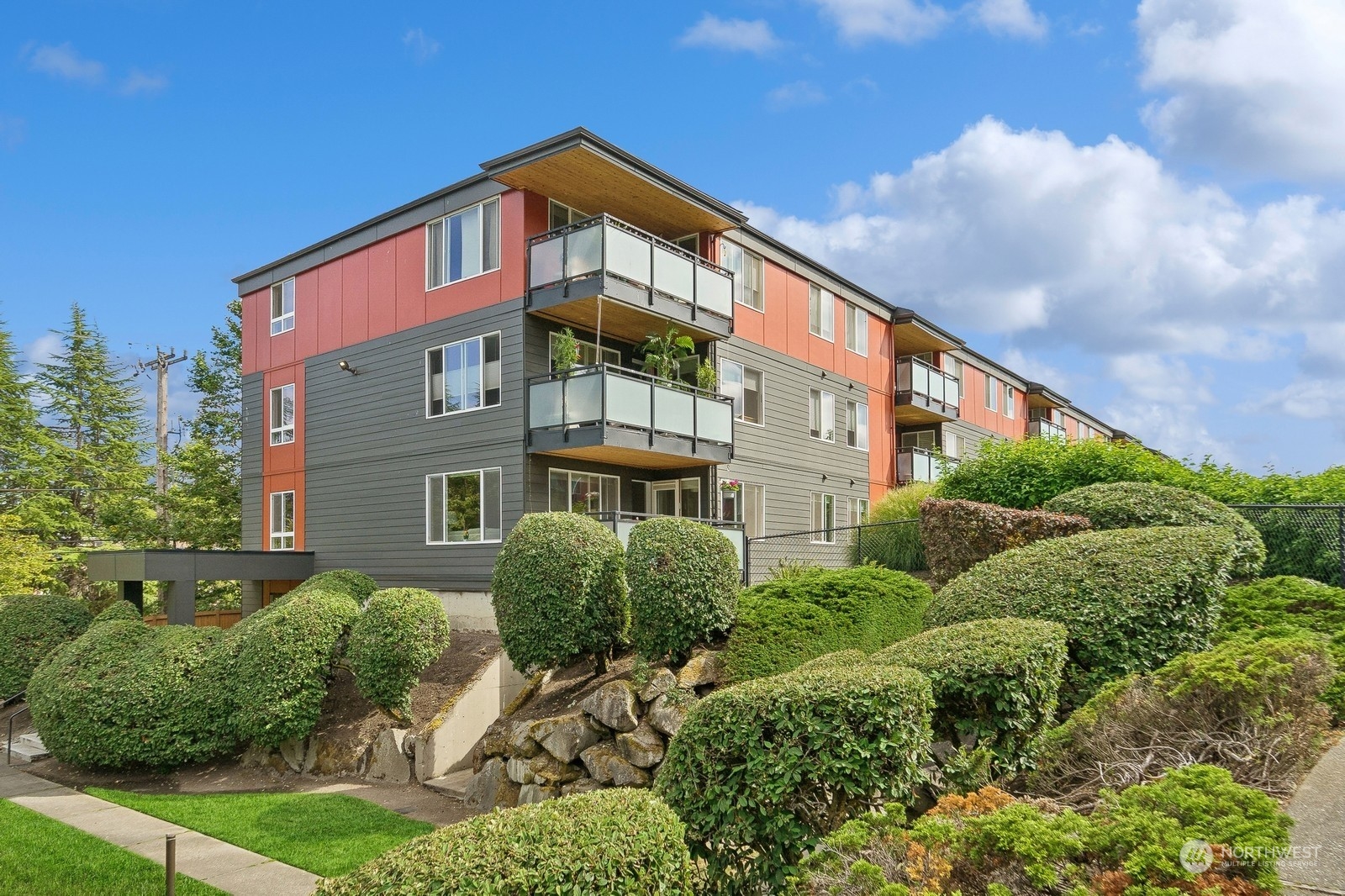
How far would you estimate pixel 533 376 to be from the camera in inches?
712

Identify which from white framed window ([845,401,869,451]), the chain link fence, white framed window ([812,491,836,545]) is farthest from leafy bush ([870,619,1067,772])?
white framed window ([845,401,869,451])

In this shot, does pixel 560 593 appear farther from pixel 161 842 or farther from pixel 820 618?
pixel 161 842

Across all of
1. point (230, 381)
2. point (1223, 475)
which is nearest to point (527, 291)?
point (1223, 475)

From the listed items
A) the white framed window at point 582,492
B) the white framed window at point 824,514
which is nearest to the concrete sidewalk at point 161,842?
the white framed window at point 582,492

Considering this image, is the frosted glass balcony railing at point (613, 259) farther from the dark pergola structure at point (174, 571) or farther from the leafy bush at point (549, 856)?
the leafy bush at point (549, 856)

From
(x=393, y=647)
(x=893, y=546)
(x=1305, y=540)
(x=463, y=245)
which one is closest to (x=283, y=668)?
(x=393, y=647)

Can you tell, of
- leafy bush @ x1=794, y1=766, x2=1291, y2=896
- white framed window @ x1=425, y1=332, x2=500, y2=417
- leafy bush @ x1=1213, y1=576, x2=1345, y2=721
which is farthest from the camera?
white framed window @ x1=425, y1=332, x2=500, y2=417

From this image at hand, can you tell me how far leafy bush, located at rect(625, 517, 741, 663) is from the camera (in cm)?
1126

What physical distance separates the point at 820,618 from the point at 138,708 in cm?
1088

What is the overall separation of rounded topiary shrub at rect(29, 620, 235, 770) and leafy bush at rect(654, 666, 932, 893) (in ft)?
36.4

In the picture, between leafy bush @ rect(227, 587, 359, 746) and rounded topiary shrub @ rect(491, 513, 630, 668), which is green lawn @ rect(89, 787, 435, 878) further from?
rounded topiary shrub @ rect(491, 513, 630, 668)

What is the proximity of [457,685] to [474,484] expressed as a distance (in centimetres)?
454

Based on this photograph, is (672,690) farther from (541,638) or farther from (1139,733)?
(1139,733)

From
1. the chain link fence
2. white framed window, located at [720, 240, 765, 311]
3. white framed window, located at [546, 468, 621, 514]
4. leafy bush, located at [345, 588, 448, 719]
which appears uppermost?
white framed window, located at [720, 240, 765, 311]
